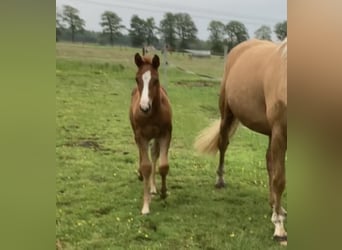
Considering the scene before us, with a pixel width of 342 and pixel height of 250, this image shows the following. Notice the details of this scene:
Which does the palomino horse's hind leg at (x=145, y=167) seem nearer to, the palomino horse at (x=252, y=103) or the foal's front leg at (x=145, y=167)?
the foal's front leg at (x=145, y=167)

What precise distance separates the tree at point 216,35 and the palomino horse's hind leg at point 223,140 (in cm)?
43

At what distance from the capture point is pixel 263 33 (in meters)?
1.54

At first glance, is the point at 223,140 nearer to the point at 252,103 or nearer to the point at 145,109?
the point at 252,103

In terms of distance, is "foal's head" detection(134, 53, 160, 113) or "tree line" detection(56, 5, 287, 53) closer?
"tree line" detection(56, 5, 287, 53)

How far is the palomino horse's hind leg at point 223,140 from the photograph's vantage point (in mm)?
1900

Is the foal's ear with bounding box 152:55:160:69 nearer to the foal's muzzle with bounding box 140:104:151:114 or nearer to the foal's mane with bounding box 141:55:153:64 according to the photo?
the foal's mane with bounding box 141:55:153:64

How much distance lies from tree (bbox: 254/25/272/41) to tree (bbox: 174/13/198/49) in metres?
0.22

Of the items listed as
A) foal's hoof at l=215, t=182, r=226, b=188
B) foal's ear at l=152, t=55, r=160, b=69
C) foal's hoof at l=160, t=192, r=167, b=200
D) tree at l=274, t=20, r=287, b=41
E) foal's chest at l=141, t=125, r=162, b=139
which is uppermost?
tree at l=274, t=20, r=287, b=41

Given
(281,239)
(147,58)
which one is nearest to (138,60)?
(147,58)

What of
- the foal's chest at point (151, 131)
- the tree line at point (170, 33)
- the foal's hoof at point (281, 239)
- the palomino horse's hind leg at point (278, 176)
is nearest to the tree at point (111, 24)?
the tree line at point (170, 33)

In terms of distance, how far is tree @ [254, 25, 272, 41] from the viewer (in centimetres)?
147

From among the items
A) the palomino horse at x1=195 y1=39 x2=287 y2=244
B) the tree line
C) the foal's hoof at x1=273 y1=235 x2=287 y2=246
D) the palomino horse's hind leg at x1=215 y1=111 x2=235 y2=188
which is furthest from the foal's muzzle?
the foal's hoof at x1=273 y1=235 x2=287 y2=246
